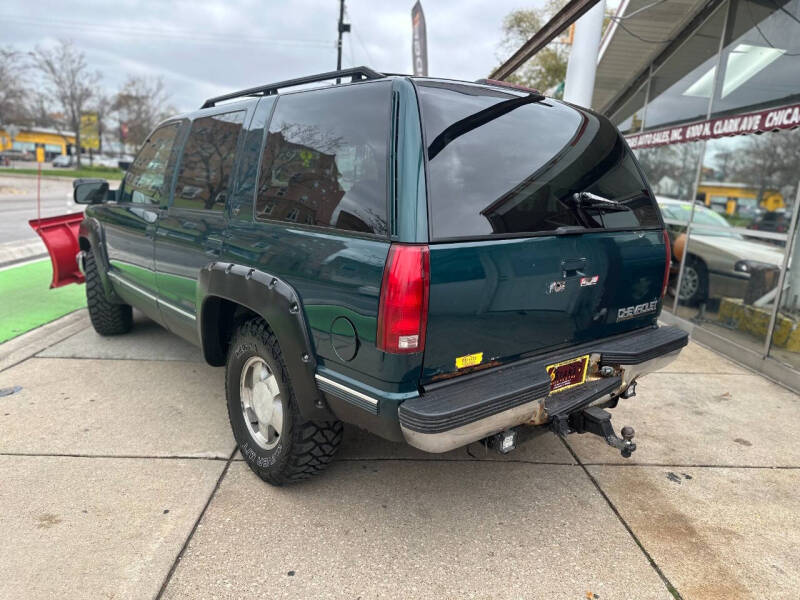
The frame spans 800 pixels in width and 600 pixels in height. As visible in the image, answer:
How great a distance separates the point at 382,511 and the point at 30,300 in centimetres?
566

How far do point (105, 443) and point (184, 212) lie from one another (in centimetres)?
148

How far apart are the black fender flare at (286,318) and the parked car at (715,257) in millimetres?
4755

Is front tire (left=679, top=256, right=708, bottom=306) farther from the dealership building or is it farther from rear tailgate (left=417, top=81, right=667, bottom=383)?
rear tailgate (left=417, top=81, right=667, bottom=383)

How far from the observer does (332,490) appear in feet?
9.68

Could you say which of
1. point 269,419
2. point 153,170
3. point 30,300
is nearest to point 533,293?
point 269,419

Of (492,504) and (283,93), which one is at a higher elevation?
(283,93)

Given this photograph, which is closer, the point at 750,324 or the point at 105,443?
the point at 105,443

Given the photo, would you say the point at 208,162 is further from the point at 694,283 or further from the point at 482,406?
the point at 694,283

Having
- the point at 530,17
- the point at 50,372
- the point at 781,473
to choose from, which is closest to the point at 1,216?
the point at 50,372

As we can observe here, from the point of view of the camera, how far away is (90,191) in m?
4.70

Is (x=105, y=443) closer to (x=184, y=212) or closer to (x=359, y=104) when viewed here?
(x=184, y=212)

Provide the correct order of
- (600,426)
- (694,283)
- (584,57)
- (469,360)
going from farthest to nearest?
1. (584,57)
2. (694,283)
3. (600,426)
4. (469,360)

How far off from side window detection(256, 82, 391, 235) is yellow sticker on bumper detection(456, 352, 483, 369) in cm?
62

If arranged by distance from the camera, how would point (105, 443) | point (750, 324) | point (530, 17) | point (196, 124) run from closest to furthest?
point (105, 443)
point (196, 124)
point (750, 324)
point (530, 17)
